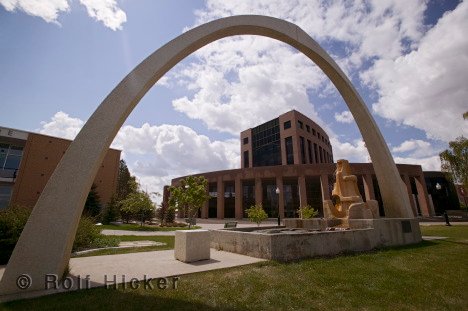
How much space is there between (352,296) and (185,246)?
502 centimetres

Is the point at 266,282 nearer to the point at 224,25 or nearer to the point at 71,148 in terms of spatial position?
the point at 71,148

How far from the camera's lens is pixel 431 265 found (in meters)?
7.49

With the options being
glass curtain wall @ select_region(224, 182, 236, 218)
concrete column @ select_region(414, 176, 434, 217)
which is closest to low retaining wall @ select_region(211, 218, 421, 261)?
concrete column @ select_region(414, 176, 434, 217)

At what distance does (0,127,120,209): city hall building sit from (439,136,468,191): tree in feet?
175

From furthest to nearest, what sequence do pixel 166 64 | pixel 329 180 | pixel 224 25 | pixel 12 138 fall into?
1. pixel 329 180
2. pixel 12 138
3. pixel 224 25
4. pixel 166 64

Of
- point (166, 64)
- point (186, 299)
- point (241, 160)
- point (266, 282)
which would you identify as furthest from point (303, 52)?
point (241, 160)

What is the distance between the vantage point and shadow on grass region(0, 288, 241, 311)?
168 inches

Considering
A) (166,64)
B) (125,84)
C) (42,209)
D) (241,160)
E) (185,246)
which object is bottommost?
(185,246)

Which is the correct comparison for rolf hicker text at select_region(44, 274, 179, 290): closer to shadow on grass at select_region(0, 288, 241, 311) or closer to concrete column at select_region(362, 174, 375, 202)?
shadow on grass at select_region(0, 288, 241, 311)

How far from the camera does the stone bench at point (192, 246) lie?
7.98 metres

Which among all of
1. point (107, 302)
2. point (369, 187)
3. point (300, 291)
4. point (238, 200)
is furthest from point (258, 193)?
point (107, 302)

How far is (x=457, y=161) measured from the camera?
1156 inches

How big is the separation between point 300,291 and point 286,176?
128 feet

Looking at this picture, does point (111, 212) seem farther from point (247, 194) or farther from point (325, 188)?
point (325, 188)
